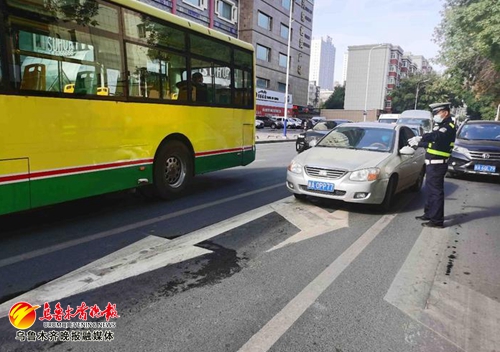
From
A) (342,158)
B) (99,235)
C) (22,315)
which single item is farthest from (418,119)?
(22,315)

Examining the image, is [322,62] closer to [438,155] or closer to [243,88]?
[243,88]

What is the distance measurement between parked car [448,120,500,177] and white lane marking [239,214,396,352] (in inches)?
252

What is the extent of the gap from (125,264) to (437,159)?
177 inches

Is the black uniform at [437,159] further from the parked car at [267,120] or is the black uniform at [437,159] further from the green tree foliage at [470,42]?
the parked car at [267,120]

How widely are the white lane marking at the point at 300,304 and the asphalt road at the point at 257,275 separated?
0.01 metres

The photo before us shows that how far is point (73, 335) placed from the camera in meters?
2.59

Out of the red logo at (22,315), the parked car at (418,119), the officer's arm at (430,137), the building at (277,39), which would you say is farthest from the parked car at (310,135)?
the building at (277,39)

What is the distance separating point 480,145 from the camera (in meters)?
9.64

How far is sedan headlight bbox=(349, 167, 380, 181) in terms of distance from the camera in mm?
5734

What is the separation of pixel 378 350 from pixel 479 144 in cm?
917

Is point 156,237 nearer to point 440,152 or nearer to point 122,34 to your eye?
point 122,34

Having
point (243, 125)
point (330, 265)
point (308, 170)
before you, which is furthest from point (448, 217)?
point (243, 125)

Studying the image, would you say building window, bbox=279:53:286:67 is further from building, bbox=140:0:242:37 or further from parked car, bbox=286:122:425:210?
parked car, bbox=286:122:425:210

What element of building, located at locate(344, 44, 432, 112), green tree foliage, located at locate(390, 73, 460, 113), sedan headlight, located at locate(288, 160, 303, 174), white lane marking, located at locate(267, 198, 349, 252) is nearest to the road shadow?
white lane marking, located at locate(267, 198, 349, 252)
